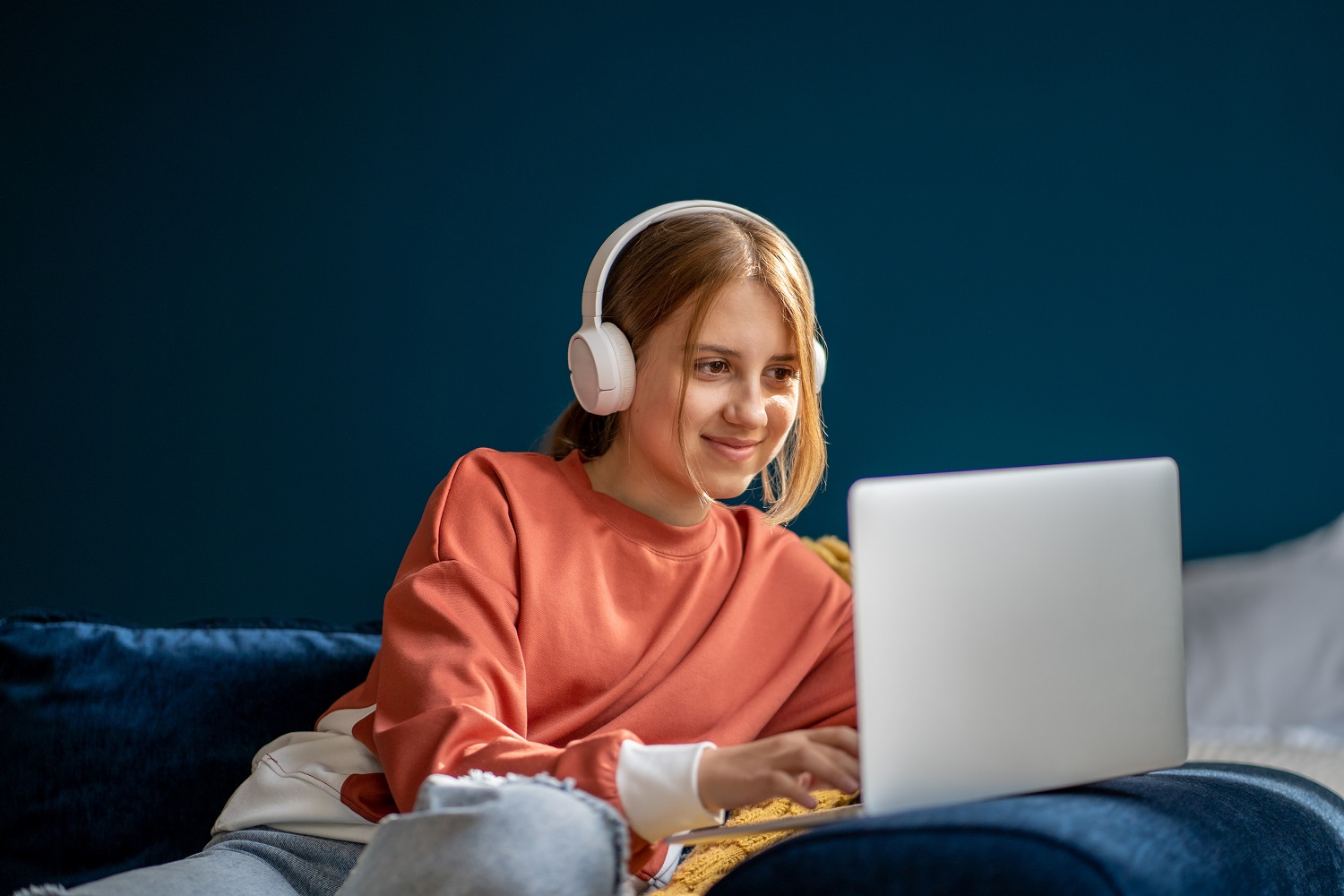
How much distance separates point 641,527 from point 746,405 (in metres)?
0.18

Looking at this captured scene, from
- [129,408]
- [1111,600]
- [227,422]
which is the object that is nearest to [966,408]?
[1111,600]

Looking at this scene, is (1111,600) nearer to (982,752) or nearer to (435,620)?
(982,752)

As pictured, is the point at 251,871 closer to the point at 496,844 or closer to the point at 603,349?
the point at 496,844

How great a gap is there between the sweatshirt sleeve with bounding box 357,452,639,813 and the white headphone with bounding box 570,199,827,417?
0.14 metres

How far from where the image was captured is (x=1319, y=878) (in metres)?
0.96

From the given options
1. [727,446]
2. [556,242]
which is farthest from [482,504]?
[556,242]

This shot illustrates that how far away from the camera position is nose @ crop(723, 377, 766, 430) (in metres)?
1.18

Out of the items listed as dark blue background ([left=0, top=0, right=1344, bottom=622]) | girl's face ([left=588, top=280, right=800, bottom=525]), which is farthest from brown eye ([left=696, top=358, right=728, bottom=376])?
dark blue background ([left=0, top=0, right=1344, bottom=622])

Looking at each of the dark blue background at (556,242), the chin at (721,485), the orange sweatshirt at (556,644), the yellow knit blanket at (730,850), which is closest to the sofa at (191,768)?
the orange sweatshirt at (556,644)

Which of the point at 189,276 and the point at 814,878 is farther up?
the point at 189,276

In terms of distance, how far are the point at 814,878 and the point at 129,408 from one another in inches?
77.9

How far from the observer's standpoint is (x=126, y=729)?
1.30m

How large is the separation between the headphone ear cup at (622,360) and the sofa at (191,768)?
0.50 metres

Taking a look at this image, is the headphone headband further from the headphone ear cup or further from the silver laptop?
the silver laptop
